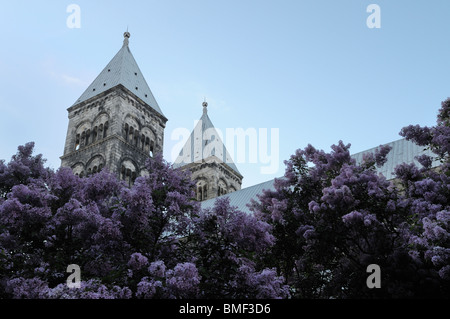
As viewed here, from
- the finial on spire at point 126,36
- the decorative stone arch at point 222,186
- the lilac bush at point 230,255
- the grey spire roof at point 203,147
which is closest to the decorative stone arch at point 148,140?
the grey spire roof at point 203,147

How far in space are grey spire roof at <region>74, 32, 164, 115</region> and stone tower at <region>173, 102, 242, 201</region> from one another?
20.6ft

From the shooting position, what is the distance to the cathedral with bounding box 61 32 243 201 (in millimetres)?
39750

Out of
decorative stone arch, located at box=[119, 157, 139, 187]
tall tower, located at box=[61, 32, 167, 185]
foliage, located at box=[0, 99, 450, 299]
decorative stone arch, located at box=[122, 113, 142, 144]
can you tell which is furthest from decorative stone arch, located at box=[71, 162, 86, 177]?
foliage, located at box=[0, 99, 450, 299]

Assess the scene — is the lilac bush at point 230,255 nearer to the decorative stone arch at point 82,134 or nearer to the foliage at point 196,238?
the foliage at point 196,238

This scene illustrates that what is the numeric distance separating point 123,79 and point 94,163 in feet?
31.3

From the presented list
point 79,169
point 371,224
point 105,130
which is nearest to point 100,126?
point 105,130

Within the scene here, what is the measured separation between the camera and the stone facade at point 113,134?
3941 centimetres

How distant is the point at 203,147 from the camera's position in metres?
49.9

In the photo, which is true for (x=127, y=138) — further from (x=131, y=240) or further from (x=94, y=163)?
(x=131, y=240)

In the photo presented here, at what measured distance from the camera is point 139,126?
4316 cm

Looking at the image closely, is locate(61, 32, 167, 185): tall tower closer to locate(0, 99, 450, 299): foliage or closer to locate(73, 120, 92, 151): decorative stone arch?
locate(73, 120, 92, 151): decorative stone arch
